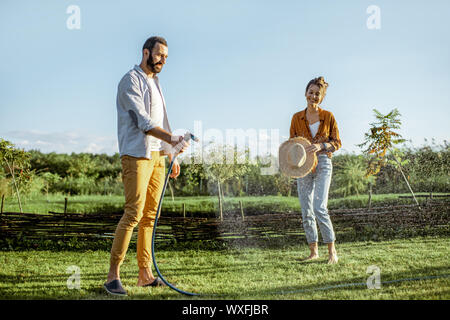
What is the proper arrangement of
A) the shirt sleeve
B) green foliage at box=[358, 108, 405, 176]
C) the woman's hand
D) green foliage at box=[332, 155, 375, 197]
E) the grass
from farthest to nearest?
green foliage at box=[332, 155, 375, 197]
green foliage at box=[358, 108, 405, 176]
the woman's hand
the grass
the shirt sleeve

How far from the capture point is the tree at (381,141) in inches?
196

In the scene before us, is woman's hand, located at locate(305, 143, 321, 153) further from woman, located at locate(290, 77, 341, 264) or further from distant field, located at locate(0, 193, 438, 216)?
distant field, located at locate(0, 193, 438, 216)

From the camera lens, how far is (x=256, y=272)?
11.0ft

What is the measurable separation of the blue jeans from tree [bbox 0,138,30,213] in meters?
3.69

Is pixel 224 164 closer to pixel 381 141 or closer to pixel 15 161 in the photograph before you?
pixel 381 141

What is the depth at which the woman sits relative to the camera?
3.47 m

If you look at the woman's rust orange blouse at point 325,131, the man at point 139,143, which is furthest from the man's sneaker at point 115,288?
the woman's rust orange blouse at point 325,131

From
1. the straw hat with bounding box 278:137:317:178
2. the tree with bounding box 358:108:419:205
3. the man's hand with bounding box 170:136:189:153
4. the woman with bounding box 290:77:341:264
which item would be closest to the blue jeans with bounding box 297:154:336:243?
the woman with bounding box 290:77:341:264

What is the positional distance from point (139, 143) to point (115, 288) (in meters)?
0.96

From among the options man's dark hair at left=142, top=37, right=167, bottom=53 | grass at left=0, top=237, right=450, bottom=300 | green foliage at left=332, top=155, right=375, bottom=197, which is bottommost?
grass at left=0, top=237, right=450, bottom=300

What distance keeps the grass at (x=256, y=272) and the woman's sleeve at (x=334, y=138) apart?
100 centimetres

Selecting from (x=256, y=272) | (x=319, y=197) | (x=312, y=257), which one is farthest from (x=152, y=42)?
(x=312, y=257)

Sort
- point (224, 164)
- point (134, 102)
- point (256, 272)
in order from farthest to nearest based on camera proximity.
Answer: point (224, 164), point (256, 272), point (134, 102)
